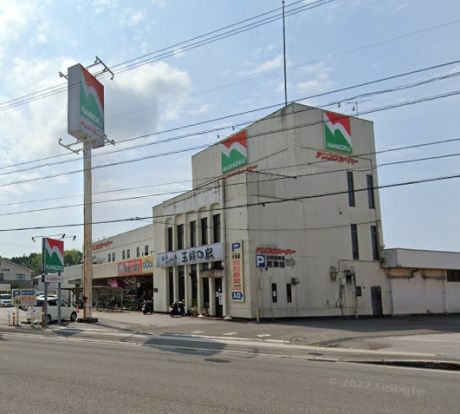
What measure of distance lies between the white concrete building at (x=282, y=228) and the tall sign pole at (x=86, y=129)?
23.7 ft

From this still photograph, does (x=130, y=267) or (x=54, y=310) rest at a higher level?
(x=130, y=267)

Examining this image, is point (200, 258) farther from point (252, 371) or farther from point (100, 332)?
point (252, 371)

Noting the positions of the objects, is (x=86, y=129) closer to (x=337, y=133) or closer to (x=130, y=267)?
(x=337, y=133)

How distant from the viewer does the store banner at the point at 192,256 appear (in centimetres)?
3142

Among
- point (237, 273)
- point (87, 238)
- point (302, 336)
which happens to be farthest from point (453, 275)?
point (87, 238)

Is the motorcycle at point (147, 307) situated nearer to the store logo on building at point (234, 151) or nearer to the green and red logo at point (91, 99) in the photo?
the store logo on building at point (234, 151)

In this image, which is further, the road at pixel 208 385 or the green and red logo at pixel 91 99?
the green and red logo at pixel 91 99

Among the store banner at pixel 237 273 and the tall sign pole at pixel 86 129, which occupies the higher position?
the tall sign pole at pixel 86 129

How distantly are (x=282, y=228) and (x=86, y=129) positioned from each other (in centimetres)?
1359

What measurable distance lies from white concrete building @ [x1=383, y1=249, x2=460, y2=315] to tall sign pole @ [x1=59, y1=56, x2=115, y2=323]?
21.2 m

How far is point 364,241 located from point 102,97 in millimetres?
21013

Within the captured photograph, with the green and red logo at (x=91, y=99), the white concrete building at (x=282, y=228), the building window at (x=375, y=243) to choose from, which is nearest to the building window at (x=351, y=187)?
the white concrete building at (x=282, y=228)

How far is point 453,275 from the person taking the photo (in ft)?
138

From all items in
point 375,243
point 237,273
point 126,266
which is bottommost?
point 237,273
